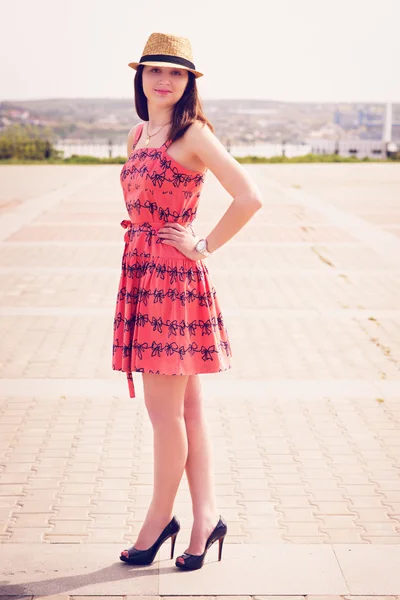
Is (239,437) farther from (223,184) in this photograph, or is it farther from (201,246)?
(223,184)

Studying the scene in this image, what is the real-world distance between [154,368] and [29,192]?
19.0m

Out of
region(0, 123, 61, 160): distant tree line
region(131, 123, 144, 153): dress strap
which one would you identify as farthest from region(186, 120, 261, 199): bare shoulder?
region(0, 123, 61, 160): distant tree line

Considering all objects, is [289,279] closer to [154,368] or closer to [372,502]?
[372,502]

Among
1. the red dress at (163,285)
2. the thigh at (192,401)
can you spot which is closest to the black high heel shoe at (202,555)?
→ the thigh at (192,401)

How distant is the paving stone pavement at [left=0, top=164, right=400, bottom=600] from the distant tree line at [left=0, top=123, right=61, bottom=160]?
31.9 m

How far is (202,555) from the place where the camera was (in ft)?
11.3

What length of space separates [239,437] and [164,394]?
181 centimetres

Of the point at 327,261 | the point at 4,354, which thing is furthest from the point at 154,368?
the point at 327,261

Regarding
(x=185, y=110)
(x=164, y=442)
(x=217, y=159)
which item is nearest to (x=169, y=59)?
(x=185, y=110)

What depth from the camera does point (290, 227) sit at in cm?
1465

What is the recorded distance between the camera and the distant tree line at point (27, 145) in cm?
4206

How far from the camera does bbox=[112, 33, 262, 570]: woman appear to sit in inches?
126

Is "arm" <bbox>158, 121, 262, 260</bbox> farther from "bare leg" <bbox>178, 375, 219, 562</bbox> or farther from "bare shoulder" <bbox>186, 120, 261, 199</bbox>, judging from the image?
"bare leg" <bbox>178, 375, 219, 562</bbox>

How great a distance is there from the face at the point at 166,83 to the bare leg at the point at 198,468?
1062 millimetres
